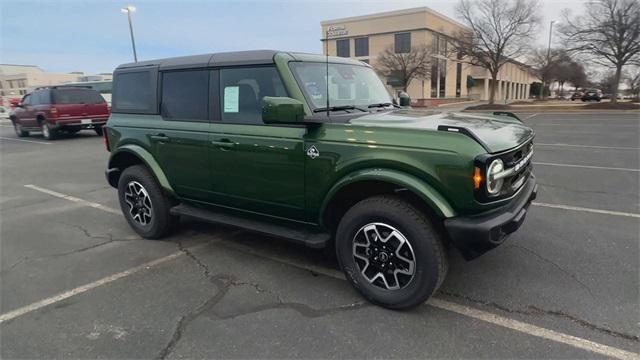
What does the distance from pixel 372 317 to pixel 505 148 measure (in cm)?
154

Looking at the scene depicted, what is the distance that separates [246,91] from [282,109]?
84 cm

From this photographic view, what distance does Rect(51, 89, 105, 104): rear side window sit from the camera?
14.6m

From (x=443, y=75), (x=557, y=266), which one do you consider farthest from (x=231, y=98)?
(x=443, y=75)

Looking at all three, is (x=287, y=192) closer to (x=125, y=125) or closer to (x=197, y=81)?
(x=197, y=81)

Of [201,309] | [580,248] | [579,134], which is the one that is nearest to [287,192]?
[201,309]

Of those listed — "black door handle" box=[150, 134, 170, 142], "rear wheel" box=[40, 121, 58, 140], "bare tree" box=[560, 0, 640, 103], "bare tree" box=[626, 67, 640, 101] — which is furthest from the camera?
"bare tree" box=[626, 67, 640, 101]

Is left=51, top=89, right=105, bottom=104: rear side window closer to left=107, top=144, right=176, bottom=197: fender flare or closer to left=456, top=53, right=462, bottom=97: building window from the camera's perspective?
left=107, top=144, right=176, bottom=197: fender flare

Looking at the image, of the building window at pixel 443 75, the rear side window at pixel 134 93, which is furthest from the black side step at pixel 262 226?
the building window at pixel 443 75

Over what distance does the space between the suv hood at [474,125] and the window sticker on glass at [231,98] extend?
3.79ft

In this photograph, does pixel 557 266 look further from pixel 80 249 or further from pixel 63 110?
pixel 63 110

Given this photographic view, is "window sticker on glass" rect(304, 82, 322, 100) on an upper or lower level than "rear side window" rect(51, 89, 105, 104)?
lower

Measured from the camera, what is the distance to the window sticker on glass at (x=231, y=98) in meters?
3.73

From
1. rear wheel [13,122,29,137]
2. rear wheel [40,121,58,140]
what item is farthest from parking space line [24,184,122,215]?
rear wheel [13,122,29,137]

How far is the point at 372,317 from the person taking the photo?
2959 mm
